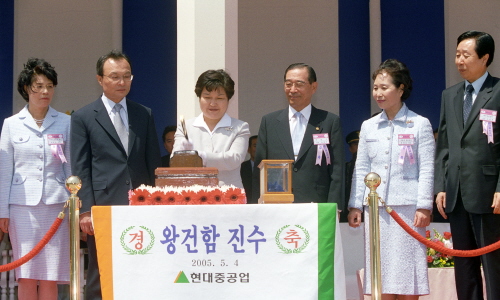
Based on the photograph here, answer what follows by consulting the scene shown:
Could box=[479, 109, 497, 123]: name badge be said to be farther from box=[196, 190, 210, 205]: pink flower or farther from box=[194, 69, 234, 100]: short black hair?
box=[196, 190, 210, 205]: pink flower

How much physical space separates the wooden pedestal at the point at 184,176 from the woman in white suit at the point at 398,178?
111 cm

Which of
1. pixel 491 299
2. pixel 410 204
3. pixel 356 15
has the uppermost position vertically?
pixel 356 15

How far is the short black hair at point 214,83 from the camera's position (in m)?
4.52

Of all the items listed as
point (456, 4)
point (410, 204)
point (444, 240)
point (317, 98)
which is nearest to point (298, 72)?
point (410, 204)

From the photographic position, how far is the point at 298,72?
15.4 feet

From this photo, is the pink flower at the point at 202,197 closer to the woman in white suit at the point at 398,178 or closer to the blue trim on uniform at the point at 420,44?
the woman in white suit at the point at 398,178

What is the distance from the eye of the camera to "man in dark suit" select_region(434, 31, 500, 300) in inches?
167

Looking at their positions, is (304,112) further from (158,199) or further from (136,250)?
(136,250)

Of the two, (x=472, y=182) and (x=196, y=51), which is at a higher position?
(x=196, y=51)

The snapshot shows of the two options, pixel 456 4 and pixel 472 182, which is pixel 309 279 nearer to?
pixel 472 182

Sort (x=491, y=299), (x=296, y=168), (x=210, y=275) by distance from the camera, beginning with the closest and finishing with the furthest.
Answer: (x=210, y=275)
(x=491, y=299)
(x=296, y=168)

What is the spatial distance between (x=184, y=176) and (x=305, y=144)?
41.2 inches

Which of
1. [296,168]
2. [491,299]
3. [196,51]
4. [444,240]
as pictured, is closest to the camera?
[491,299]

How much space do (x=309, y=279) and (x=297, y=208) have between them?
0.35 metres
